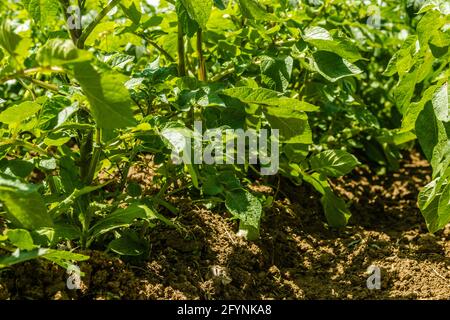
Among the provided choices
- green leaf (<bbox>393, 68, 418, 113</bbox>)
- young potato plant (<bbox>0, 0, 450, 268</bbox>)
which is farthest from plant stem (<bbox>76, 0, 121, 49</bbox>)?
green leaf (<bbox>393, 68, 418, 113</bbox>)

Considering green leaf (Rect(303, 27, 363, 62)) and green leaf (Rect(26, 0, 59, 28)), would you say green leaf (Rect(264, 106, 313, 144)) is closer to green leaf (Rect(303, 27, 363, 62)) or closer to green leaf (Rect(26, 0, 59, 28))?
green leaf (Rect(303, 27, 363, 62))

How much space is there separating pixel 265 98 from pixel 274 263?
48cm

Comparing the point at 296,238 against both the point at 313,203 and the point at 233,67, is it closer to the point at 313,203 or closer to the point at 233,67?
the point at 313,203

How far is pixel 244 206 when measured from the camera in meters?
1.51

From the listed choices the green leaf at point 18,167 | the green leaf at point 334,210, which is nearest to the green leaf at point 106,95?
the green leaf at point 18,167

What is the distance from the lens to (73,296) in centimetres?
142

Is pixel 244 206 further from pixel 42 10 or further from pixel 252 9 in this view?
pixel 42 10

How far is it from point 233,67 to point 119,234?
0.55 m

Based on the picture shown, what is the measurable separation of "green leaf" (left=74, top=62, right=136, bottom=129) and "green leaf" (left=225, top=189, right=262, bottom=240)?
0.38 metres

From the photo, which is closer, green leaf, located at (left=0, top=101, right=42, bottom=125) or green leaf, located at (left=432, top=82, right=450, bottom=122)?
green leaf, located at (left=0, top=101, right=42, bottom=125)

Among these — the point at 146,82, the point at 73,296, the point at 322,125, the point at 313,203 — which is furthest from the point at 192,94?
the point at 322,125

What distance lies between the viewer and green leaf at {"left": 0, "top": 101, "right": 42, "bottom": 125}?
1367mm

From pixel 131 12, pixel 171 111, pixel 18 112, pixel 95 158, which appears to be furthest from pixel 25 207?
pixel 131 12

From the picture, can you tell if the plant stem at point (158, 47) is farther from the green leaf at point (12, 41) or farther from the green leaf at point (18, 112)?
the green leaf at point (12, 41)
